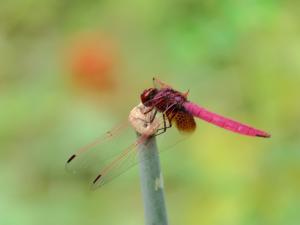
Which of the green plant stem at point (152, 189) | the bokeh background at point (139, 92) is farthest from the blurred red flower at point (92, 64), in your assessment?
the green plant stem at point (152, 189)

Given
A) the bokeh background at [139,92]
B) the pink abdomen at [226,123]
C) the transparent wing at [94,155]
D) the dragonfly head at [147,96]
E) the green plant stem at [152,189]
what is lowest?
the green plant stem at [152,189]

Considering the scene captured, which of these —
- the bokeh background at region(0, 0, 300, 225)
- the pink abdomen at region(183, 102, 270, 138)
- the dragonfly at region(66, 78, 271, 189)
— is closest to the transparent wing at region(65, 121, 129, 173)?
the dragonfly at region(66, 78, 271, 189)

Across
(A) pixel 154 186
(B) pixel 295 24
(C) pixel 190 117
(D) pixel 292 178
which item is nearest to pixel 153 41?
(B) pixel 295 24

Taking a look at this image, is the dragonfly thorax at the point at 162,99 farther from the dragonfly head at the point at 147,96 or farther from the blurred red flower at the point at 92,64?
the blurred red flower at the point at 92,64

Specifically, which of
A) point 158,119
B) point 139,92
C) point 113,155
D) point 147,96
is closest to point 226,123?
point 113,155

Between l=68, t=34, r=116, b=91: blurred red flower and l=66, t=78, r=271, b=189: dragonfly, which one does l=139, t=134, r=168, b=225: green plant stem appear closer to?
l=66, t=78, r=271, b=189: dragonfly

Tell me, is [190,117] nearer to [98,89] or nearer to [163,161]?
[163,161]
